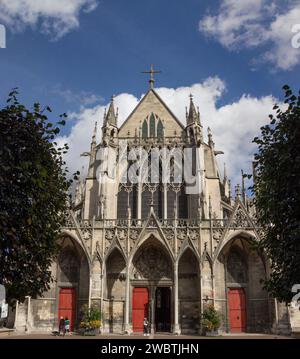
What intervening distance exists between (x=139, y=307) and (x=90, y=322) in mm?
3776

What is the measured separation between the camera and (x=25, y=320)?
22906 millimetres

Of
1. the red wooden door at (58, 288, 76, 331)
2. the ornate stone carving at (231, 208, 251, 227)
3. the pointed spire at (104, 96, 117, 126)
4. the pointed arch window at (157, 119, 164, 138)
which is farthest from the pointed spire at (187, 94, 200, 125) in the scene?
the red wooden door at (58, 288, 76, 331)

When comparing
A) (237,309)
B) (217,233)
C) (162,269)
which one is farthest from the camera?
(162,269)

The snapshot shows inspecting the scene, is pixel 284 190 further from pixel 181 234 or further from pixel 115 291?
pixel 115 291

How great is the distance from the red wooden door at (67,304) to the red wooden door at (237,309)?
9901mm

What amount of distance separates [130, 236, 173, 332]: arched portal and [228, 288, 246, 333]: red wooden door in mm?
3787

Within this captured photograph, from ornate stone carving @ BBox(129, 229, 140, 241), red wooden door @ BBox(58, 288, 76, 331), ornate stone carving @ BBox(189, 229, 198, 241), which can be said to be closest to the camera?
ornate stone carving @ BBox(189, 229, 198, 241)

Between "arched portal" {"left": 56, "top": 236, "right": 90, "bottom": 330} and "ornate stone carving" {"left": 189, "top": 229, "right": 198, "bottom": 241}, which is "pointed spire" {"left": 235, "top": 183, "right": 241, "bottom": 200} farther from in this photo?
"arched portal" {"left": 56, "top": 236, "right": 90, "bottom": 330}

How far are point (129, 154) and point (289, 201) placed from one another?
19.5m

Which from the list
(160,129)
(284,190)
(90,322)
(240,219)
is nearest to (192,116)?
(160,129)

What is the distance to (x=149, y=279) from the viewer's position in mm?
24734

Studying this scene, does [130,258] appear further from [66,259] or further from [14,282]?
[14,282]

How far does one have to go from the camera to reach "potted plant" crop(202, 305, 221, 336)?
21.5 m
